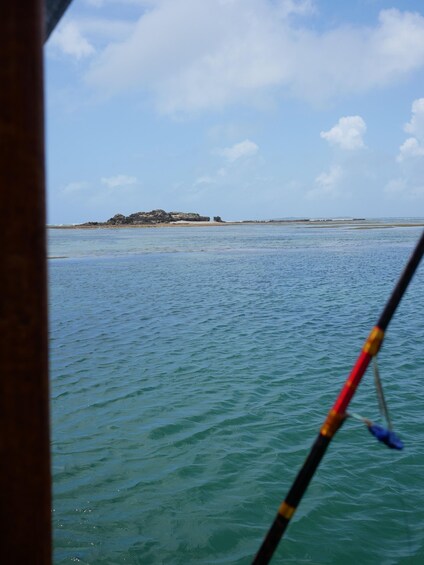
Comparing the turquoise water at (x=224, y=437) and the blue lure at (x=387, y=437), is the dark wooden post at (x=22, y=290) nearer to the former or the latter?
the blue lure at (x=387, y=437)

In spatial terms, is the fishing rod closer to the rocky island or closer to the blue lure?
the blue lure

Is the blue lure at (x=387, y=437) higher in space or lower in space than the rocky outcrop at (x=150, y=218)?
lower

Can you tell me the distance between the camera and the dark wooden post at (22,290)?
6.64ft

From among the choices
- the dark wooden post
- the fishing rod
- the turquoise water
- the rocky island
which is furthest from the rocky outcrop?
the dark wooden post

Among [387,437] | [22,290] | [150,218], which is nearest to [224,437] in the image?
[387,437]

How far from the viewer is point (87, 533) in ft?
20.4

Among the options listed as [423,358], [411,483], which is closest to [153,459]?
[411,483]

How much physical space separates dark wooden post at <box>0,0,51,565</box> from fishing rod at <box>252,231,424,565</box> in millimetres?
1351

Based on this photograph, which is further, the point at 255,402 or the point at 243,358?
the point at 243,358

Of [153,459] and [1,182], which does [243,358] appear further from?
[1,182]

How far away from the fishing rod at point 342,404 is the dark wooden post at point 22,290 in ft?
4.43

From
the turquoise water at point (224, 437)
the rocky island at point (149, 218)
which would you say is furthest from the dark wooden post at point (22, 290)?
the rocky island at point (149, 218)

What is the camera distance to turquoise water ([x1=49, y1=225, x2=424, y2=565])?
612cm

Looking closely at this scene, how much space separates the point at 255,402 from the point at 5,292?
344 inches
